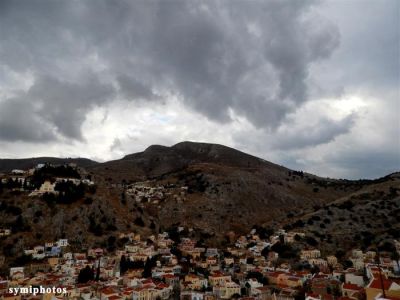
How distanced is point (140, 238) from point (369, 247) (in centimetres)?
5661

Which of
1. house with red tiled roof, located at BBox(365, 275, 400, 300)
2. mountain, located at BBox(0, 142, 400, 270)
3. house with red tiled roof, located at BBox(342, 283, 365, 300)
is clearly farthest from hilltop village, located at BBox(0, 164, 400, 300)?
mountain, located at BBox(0, 142, 400, 270)

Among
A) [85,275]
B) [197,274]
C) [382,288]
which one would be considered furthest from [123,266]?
[382,288]

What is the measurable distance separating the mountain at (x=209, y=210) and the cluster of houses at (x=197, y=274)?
6.16 metres

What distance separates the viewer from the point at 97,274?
6047cm

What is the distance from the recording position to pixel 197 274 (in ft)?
225

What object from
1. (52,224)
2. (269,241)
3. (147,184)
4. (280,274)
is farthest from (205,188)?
(280,274)

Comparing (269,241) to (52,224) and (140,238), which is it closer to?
(140,238)

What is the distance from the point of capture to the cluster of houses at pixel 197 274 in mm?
50562

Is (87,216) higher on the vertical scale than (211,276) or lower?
higher

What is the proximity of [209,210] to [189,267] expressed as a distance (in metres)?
44.9

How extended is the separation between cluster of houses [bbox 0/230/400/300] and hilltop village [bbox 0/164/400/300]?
6.2 inches

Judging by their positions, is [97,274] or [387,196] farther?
[387,196]

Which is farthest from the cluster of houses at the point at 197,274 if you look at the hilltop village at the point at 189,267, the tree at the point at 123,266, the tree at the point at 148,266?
the tree at the point at 123,266

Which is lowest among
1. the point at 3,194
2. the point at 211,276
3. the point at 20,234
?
the point at 211,276
